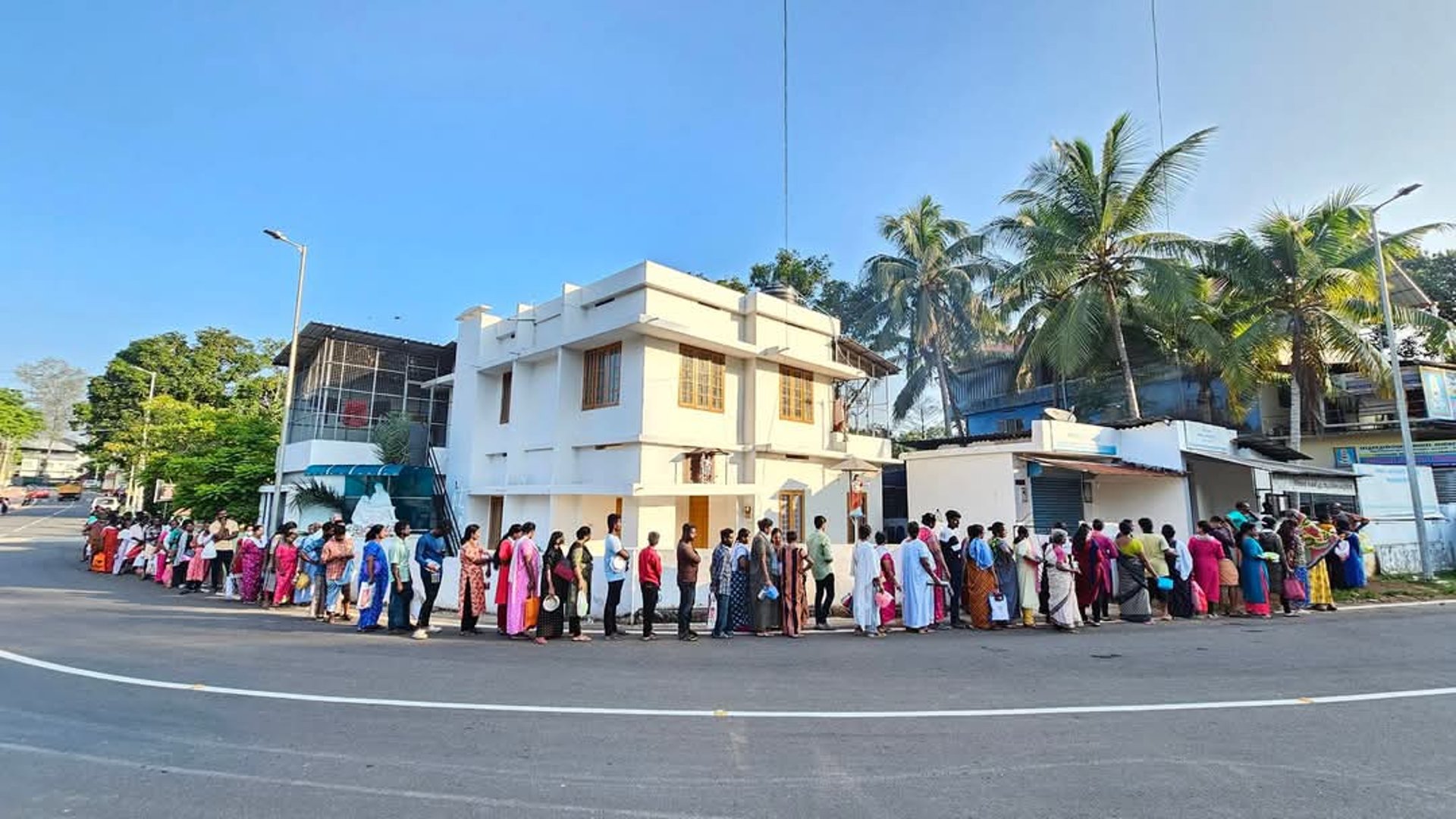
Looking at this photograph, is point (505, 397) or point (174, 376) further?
point (174, 376)

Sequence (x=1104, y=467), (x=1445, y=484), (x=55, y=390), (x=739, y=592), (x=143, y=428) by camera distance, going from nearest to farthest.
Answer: (x=739, y=592)
(x=1104, y=467)
(x=1445, y=484)
(x=143, y=428)
(x=55, y=390)

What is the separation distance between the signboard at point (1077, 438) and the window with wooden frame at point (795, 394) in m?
6.04

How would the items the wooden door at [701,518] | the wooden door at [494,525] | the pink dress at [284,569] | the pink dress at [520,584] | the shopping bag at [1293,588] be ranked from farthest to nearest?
the wooden door at [494,525]
the wooden door at [701,518]
the pink dress at [284,569]
the shopping bag at [1293,588]
the pink dress at [520,584]

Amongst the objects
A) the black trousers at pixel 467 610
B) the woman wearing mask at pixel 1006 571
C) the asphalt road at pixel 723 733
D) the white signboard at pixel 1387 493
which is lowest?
the asphalt road at pixel 723 733

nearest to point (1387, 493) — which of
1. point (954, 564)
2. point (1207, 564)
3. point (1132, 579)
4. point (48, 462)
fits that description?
point (1207, 564)

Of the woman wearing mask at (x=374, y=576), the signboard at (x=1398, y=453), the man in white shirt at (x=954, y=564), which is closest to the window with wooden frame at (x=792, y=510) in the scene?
the man in white shirt at (x=954, y=564)

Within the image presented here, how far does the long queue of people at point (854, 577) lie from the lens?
33.0 ft

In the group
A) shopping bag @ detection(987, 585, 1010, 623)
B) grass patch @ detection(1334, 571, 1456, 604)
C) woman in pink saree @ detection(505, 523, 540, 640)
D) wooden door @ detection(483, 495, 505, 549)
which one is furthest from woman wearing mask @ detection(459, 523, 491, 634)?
grass patch @ detection(1334, 571, 1456, 604)

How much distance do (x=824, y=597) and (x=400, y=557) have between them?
6553 millimetres

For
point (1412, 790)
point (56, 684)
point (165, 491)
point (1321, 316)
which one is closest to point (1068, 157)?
point (1321, 316)

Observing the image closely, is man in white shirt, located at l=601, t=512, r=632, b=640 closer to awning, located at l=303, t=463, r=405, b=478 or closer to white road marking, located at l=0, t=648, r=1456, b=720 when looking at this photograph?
white road marking, located at l=0, t=648, r=1456, b=720

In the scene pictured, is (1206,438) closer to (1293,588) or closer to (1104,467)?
(1104,467)

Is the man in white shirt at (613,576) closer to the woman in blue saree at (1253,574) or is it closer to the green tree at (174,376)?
the woman in blue saree at (1253,574)

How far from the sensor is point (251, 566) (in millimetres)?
14477
